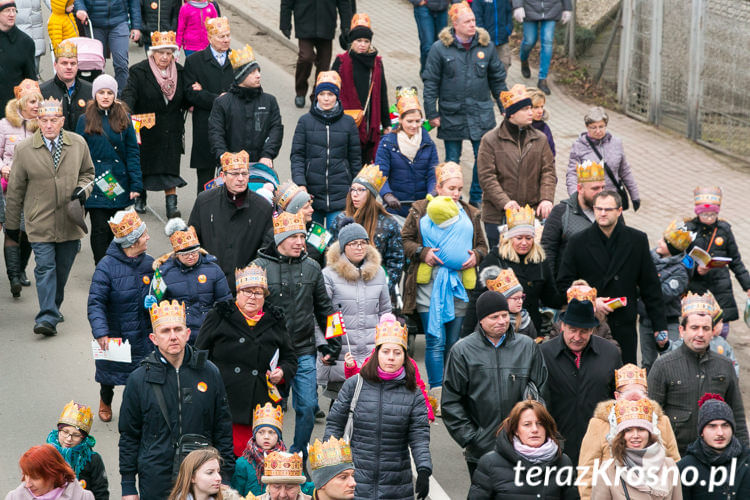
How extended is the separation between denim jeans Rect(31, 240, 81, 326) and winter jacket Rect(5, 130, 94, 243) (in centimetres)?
11

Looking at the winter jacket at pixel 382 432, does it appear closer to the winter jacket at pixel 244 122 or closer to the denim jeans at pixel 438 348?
the denim jeans at pixel 438 348

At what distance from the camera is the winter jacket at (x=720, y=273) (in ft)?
41.5

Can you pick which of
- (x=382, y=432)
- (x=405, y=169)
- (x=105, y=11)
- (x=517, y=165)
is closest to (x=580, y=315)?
(x=382, y=432)

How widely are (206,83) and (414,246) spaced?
416 cm

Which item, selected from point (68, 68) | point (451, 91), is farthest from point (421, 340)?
point (68, 68)

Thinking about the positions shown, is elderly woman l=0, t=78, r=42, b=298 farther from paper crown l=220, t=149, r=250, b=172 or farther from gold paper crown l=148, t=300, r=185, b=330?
gold paper crown l=148, t=300, r=185, b=330

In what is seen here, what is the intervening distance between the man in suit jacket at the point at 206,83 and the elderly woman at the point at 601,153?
3902 millimetres

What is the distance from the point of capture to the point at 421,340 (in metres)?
13.8

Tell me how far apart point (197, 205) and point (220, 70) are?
3399 mm

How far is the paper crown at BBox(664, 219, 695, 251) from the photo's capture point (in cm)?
1231

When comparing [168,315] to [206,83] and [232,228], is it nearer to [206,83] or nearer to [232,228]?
[232,228]

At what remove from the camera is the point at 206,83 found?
50.2 feet

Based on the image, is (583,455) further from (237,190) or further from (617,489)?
(237,190)

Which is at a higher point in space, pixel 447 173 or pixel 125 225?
pixel 125 225
